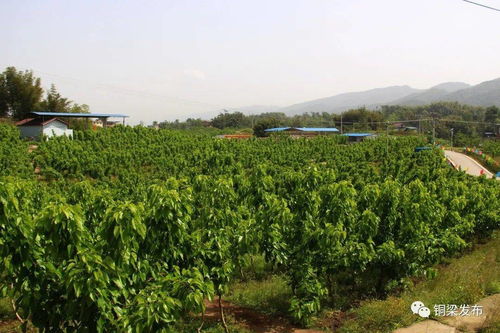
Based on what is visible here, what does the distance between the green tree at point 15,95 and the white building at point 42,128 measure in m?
11.2

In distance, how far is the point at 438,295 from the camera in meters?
8.04

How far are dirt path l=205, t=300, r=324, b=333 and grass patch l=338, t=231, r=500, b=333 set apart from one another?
0.93 meters

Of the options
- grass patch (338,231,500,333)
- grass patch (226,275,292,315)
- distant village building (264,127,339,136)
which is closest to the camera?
grass patch (338,231,500,333)

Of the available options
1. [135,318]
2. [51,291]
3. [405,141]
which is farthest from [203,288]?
[405,141]

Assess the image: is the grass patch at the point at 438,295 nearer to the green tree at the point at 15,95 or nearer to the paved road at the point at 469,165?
the paved road at the point at 469,165

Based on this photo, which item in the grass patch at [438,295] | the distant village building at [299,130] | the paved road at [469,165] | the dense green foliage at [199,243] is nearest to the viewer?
the dense green foliage at [199,243]

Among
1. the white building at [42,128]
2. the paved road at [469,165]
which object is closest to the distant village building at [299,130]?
the paved road at [469,165]

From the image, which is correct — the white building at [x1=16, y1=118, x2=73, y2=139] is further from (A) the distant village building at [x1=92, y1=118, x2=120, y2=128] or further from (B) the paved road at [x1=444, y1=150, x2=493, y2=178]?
(B) the paved road at [x1=444, y1=150, x2=493, y2=178]

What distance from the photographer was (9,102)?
161 ft

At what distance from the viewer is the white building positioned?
3747 cm

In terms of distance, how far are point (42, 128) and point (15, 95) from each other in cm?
1585

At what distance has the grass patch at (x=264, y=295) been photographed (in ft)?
26.3

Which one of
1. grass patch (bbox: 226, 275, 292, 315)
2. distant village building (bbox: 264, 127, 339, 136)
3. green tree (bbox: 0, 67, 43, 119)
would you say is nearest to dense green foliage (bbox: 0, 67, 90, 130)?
green tree (bbox: 0, 67, 43, 119)

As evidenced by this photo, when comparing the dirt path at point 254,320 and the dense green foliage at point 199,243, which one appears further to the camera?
the dirt path at point 254,320
